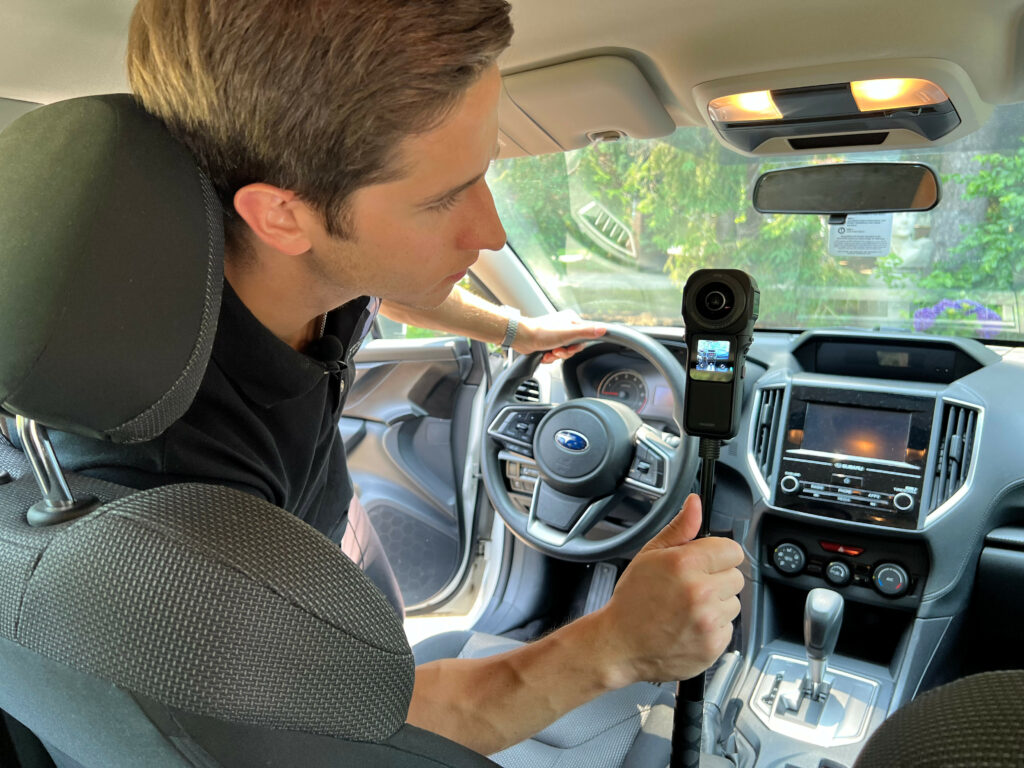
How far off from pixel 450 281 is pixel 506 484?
1.28 metres

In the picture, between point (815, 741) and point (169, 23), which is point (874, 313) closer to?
point (815, 741)

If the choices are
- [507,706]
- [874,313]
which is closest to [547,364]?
[874,313]

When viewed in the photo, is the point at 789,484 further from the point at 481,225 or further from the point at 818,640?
the point at 481,225

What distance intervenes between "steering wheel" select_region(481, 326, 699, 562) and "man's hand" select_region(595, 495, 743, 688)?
1042mm

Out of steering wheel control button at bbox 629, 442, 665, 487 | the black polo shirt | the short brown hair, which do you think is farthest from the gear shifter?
the short brown hair

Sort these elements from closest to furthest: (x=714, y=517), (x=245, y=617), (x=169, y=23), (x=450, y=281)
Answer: (x=245, y=617)
(x=169, y=23)
(x=450, y=281)
(x=714, y=517)

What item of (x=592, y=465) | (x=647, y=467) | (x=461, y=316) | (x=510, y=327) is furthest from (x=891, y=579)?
(x=461, y=316)

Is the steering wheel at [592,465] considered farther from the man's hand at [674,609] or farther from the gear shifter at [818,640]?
the man's hand at [674,609]

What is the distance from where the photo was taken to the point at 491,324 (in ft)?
6.89

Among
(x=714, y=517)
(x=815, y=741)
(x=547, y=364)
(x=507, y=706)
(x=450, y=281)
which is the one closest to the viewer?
(x=507, y=706)

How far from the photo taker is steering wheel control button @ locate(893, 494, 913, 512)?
1884 mm

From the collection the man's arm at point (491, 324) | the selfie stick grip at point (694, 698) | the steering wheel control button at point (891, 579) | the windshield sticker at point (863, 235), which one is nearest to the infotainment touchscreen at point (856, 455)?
the steering wheel control button at point (891, 579)

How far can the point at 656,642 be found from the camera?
101 centimetres

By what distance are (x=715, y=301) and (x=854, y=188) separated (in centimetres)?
98
